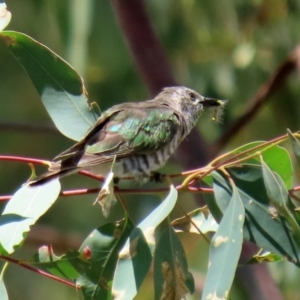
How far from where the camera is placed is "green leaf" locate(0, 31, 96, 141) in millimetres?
2203

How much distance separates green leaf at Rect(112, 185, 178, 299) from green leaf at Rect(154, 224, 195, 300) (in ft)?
0.10

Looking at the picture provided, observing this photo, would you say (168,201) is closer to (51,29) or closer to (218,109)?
(218,109)

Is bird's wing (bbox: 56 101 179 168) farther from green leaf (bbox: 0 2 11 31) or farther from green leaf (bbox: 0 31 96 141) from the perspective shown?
green leaf (bbox: 0 2 11 31)

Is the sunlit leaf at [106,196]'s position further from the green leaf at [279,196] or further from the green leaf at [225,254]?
the green leaf at [279,196]

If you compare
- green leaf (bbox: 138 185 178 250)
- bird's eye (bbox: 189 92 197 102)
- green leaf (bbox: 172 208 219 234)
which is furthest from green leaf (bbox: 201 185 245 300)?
bird's eye (bbox: 189 92 197 102)

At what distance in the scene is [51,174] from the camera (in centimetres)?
198

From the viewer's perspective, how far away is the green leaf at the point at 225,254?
1793mm

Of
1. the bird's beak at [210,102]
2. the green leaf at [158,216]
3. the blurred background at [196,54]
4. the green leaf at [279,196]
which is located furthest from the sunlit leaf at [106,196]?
the blurred background at [196,54]

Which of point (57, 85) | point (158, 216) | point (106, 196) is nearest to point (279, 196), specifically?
point (158, 216)

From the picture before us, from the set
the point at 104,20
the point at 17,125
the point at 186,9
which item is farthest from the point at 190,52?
the point at 17,125

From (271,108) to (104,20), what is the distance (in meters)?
1.04

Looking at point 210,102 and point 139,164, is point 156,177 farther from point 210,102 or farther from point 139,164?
point 210,102

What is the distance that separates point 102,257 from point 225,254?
1.17ft

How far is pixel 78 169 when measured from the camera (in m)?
2.09
